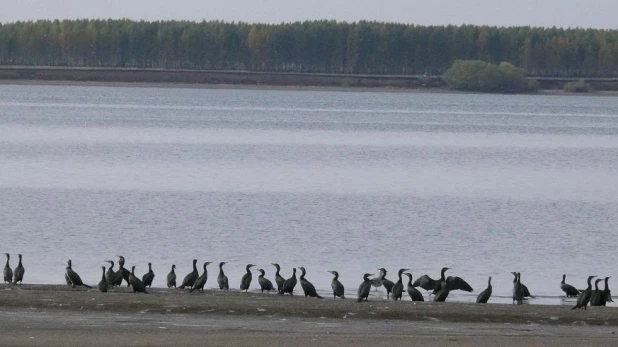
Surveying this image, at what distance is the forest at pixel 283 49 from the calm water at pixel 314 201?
8927cm

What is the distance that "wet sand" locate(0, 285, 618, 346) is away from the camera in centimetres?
1398

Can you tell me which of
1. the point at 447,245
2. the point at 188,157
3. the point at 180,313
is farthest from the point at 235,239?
the point at 188,157

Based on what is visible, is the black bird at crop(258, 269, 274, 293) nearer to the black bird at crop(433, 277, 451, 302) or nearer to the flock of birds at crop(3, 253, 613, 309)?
the flock of birds at crop(3, 253, 613, 309)

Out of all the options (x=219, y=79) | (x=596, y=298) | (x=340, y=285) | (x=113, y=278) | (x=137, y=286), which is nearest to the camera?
(x=596, y=298)

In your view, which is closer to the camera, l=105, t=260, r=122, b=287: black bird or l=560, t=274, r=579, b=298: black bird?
l=105, t=260, r=122, b=287: black bird

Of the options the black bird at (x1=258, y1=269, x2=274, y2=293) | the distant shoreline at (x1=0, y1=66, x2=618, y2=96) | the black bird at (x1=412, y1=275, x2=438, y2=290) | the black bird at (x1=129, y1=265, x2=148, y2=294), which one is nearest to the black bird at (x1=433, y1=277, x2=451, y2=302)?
the black bird at (x1=412, y1=275, x2=438, y2=290)

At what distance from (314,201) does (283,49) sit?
134 meters

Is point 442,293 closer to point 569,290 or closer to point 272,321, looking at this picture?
point 569,290

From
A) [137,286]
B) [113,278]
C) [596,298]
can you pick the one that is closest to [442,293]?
[596,298]

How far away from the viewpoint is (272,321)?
1552 cm

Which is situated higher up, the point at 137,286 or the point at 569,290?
the point at 137,286

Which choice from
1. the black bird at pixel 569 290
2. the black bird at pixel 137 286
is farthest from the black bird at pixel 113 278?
the black bird at pixel 569 290

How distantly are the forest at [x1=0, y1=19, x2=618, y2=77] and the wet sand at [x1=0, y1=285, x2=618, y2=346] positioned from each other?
498ft

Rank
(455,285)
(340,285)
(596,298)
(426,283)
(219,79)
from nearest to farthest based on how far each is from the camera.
→ (596,298), (340,285), (455,285), (426,283), (219,79)
